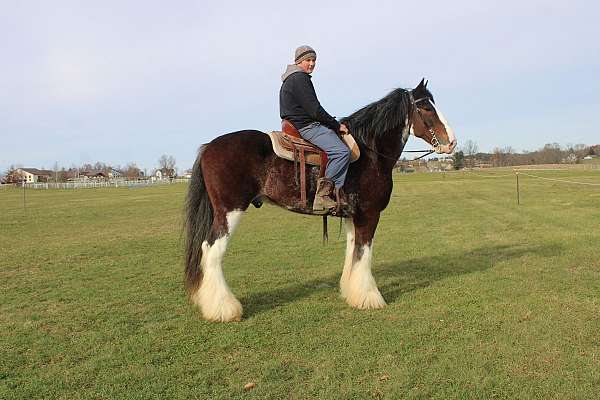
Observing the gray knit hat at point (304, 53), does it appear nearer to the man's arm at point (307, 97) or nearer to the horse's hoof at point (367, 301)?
the man's arm at point (307, 97)

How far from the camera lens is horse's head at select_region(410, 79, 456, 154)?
6617 millimetres

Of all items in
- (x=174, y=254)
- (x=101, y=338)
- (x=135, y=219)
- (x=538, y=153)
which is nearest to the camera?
(x=101, y=338)

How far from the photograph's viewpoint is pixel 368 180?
6406 mm

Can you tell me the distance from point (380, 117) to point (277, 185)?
1.73 m

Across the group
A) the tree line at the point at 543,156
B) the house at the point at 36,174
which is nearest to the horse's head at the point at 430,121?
the tree line at the point at 543,156

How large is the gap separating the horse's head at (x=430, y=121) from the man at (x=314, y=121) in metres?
1.29

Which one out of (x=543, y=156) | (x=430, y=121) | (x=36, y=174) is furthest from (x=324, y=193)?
(x=36, y=174)

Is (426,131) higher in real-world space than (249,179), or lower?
higher

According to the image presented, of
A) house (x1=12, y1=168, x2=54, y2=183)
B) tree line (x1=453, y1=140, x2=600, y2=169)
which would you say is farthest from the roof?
tree line (x1=453, y1=140, x2=600, y2=169)

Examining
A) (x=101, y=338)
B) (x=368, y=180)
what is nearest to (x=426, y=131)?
(x=368, y=180)

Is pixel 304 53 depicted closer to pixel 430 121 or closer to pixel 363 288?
pixel 430 121

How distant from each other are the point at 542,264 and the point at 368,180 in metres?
4.53

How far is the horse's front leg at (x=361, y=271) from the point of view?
20.7 feet

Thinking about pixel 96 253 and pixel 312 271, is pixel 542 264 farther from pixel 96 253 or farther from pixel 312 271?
pixel 96 253
